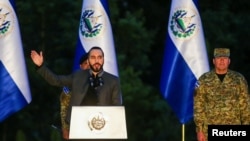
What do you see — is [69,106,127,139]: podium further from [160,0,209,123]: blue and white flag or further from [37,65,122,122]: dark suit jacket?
[160,0,209,123]: blue and white flag

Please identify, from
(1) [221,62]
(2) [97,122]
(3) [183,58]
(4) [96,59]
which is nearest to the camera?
(2) [97,122]

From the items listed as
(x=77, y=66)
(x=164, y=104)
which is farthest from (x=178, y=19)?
(x=164, y=104)

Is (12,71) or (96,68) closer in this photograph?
(96,68)

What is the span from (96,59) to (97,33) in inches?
191

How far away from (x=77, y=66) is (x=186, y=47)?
55.7 inches

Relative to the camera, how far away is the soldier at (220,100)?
30.7ft

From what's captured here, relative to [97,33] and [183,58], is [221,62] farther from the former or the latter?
[97,33]

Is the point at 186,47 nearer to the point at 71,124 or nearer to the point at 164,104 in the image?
the point at 71,124

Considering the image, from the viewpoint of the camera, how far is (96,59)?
9.04m

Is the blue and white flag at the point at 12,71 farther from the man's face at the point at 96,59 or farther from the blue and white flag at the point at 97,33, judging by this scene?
the man's face at the point at 96,59

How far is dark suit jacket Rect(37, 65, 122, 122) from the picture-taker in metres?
9.28

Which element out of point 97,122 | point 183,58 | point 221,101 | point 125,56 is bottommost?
point 97,122

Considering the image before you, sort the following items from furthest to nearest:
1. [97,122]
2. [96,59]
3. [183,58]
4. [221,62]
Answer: [183,58] < [221,62] < [96,59] < [97,122]

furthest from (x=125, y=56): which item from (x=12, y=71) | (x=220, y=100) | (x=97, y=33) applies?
(x=220, y=100)
